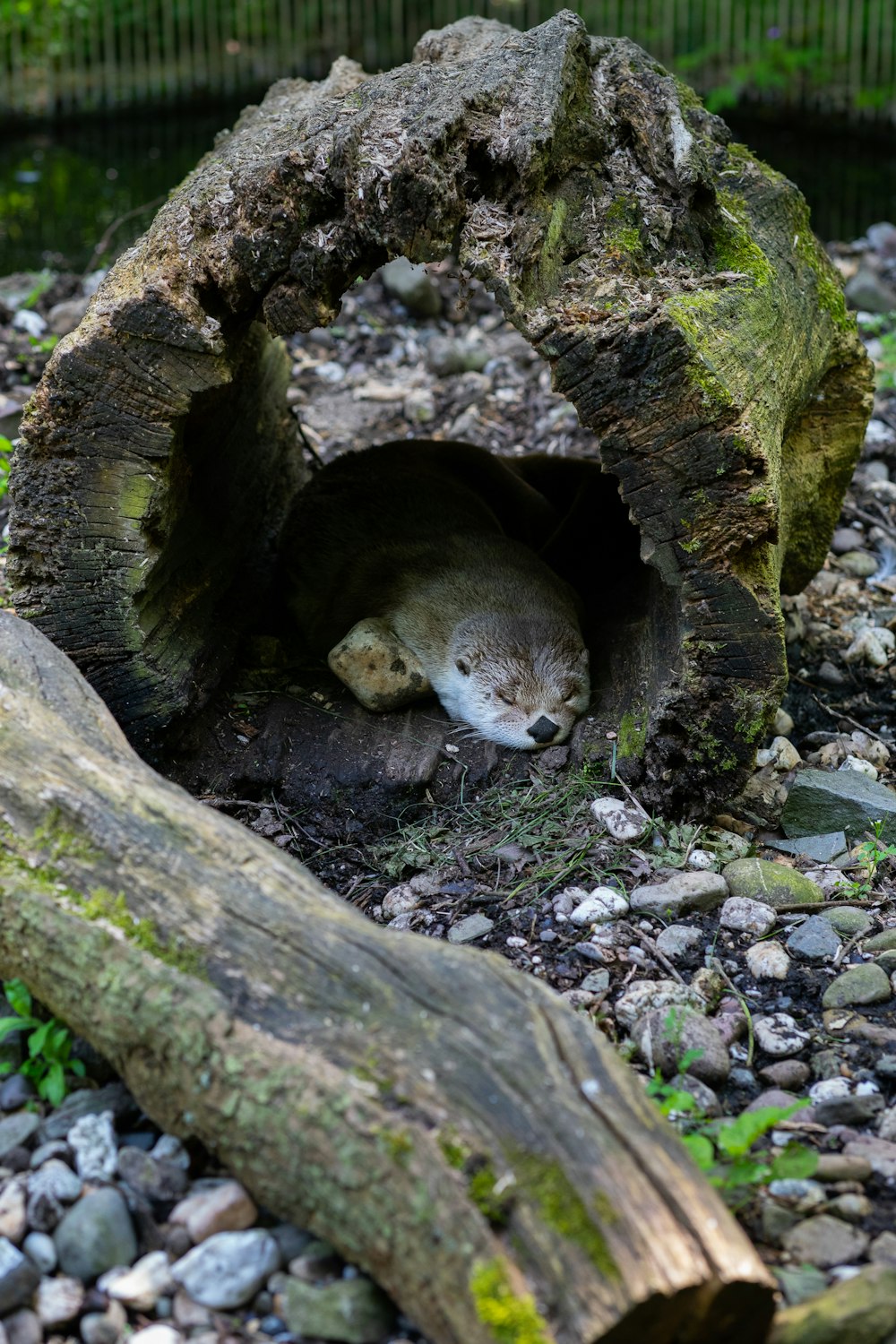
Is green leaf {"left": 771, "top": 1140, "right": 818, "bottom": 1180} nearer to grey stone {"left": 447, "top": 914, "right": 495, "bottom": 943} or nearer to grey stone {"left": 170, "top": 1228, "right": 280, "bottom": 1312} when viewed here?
grey stone {"left": 170, "top": 1228, "right": 280, "bottom": 1312}

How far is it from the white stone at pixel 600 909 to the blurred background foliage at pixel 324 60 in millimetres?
11465

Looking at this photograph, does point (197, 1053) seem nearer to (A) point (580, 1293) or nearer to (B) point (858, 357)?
(A) point (580, 1293)

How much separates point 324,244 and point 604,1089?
2465 mm

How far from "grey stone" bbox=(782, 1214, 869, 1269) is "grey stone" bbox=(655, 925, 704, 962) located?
3.38 feet

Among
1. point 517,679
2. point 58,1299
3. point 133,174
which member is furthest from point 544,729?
point 133,174

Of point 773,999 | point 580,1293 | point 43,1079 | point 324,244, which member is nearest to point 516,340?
point 324,244

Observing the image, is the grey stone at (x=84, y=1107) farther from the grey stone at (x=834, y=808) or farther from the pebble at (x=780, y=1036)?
the grey stone at (x=834, y=808)

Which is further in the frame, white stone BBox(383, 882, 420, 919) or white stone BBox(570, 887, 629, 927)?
white stone BBox(383, 882, 420, 919)

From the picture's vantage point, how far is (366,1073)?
2.38 meters

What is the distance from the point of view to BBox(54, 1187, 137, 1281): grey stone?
246 cm

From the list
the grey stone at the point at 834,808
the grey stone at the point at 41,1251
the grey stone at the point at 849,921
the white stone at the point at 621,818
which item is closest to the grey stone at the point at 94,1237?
the grey stone at the point at 41,1251

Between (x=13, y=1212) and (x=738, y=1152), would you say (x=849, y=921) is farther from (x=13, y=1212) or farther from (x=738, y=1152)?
(x=13, y=1212)

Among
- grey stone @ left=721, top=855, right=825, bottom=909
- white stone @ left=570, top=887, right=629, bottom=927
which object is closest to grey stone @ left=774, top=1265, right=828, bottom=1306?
white stone @ left=570, top=887, right=629, bottom=927

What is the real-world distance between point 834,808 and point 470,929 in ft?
4.56
